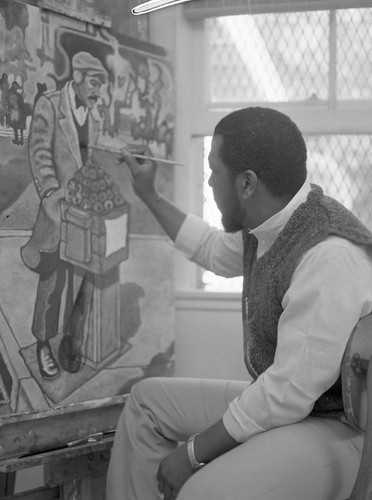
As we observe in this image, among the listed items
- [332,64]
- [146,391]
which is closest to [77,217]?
[146,391]

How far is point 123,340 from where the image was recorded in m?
2.56

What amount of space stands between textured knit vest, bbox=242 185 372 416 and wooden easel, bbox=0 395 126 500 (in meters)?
0.58

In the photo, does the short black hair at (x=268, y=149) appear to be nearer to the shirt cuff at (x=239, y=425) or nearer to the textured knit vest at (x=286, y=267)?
the textured knit vest at (x=286, y=267)

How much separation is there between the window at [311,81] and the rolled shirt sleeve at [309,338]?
1.04 metres

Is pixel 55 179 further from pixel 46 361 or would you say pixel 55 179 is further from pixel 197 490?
pixel 197 490

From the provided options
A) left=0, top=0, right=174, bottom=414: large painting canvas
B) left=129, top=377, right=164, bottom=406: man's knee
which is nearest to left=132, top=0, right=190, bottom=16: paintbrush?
left=0, top=0, right=174, bottom=414: large painting canvas

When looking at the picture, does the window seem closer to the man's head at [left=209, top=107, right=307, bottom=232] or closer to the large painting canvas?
the large painting canvas

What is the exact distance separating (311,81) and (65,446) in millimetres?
1451

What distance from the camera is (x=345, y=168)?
282 centimetres

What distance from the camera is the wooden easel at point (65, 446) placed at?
2.19 metres

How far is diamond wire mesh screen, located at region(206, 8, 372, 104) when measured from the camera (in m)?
2.81

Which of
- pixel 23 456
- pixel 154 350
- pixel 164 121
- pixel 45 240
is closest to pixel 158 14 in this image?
pixel 164 121

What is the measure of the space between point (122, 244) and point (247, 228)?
0.53m

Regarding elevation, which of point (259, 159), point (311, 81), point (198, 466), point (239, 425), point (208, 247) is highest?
point (311, 81)
